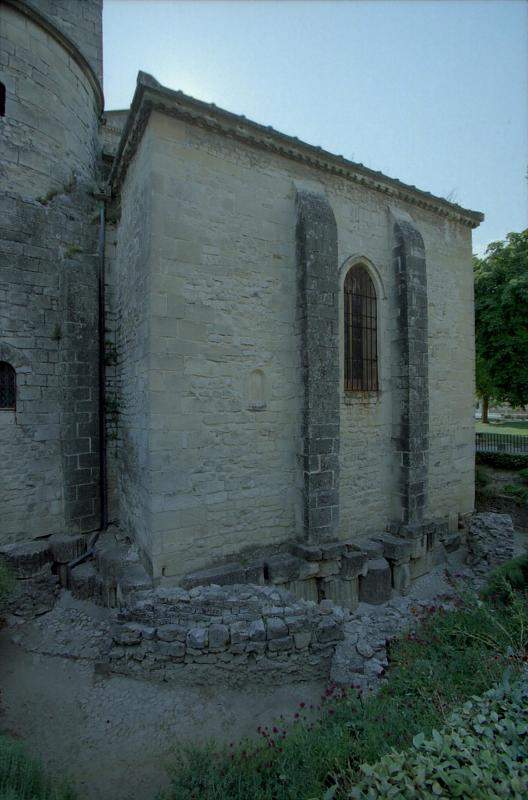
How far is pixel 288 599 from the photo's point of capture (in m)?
6.27

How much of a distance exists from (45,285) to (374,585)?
324 inches

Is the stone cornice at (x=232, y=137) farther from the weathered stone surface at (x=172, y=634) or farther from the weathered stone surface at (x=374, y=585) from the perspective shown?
→ the weathered stone surface at (x=374, y=585)

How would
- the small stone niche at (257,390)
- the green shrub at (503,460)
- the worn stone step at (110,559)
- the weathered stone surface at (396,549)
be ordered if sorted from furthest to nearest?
1. the green shrub at (503,460)
2. the weathered stone surface at (396,549)
3. the small stone niche at (257,390)
4. the worn stone step at (110,559)

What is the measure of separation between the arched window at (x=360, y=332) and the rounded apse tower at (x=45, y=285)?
5.03 meters

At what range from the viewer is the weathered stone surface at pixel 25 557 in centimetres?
675

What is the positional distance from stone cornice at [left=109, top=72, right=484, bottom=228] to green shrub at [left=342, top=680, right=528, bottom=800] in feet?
25.5

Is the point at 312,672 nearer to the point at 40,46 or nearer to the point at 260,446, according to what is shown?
the point at 260,446

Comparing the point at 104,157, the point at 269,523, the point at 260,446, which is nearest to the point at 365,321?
the point at 260,446

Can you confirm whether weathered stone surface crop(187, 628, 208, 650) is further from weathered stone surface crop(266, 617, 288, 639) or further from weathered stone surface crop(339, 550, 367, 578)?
weathered stone surface crop(339, 550, 367, 578)

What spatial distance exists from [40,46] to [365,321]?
7.77 m

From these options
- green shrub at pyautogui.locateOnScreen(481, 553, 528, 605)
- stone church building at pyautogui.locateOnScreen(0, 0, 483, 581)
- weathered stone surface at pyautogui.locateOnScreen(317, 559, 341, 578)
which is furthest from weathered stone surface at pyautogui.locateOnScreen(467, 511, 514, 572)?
weathered stone surface at pyautogui.locateOnScreen(317, 559, 341, 578)

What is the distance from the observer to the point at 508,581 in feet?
19.6

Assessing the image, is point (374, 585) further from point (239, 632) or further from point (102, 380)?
point (102, 380)

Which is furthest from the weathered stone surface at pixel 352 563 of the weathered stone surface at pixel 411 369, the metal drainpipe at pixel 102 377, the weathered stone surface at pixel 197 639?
the metal drainpipe at pixel 102 377
